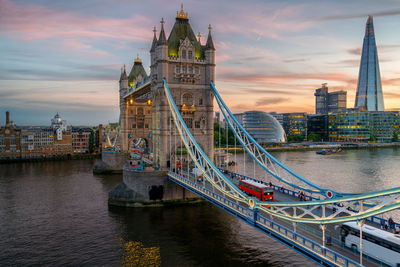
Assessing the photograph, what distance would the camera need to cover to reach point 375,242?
64.2ft

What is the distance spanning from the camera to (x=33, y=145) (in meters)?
112

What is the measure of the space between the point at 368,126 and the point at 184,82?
17146 centimetres

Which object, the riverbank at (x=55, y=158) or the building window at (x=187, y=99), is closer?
the building window at (x=187, y=99)

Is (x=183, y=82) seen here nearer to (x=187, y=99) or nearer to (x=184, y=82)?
(x=184, y=82)

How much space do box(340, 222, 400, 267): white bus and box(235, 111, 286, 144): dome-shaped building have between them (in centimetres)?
14387

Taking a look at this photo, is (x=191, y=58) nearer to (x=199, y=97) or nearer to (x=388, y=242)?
(x=199, y=97)

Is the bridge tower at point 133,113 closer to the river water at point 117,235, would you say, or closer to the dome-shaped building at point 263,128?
the river water at point 117,235

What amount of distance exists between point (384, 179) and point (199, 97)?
4388cm

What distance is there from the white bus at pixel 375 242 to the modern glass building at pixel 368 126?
184111mm

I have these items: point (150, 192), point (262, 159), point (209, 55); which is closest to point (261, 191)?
point (262, 159)

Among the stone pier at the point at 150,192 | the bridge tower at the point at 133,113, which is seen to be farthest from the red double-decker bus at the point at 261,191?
the bridge tower at the point at 133,113

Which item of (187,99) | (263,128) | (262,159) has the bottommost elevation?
(262,159)

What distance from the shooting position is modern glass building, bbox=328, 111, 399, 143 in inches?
7352

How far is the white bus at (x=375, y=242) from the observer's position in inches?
722
